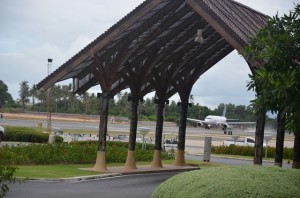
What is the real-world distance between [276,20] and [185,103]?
59.0ft

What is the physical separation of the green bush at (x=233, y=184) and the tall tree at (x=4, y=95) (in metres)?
128

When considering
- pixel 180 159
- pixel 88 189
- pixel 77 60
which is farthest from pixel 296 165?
pixel 180 159

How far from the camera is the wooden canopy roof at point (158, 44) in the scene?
20766 mm

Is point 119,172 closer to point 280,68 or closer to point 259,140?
point 259,140

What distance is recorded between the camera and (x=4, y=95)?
472 ft

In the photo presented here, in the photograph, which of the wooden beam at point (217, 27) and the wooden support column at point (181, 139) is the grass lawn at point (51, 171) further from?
the wooden beam at point (217, 27)

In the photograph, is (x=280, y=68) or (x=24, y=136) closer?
(x=280, y=68)

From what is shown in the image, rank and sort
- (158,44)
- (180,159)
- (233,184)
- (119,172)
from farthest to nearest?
(180,159), (158,44), (119,172), (233,184)

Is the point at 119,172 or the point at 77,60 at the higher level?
the point at 77,60

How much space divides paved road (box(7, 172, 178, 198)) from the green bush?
6.89 meters

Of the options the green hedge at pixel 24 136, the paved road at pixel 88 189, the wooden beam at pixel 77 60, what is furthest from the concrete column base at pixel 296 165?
the green hedge at pixel 24 136

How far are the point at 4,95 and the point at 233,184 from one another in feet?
459

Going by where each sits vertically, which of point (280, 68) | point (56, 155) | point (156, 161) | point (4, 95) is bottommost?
point (156, 161)

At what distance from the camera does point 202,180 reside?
9.67m
